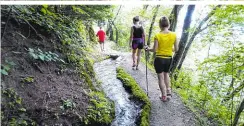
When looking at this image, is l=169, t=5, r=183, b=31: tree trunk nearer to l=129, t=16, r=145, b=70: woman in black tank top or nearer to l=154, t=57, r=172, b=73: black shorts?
l=129, t=16, r=145, b=70: woman in black tank top

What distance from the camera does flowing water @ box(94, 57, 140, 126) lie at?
5121mm

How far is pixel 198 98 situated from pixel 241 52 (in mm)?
2554

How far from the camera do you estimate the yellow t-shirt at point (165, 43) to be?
17.7 feet

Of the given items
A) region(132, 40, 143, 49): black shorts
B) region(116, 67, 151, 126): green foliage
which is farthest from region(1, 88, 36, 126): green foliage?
region(132, 40, 143, 49): black shorts

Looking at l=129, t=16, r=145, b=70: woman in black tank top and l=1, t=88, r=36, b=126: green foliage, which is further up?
l=129, t=16, r=145, b=70: woman in black tank top

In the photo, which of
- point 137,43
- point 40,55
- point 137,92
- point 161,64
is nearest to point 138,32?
point 137,43

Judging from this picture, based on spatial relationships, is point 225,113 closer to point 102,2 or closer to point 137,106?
point 137,106

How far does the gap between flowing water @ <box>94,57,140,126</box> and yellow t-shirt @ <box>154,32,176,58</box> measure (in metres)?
1.37

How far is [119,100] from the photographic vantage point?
19.9 ft

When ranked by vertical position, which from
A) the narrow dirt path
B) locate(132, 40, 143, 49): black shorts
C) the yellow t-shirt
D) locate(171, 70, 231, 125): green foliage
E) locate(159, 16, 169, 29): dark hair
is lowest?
locate(171, 70, 231, 125): green foliage

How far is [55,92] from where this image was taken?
4.25m

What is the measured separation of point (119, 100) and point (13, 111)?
3.18 metres

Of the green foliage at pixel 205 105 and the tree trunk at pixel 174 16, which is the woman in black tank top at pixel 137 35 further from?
the tree trunk at pixel 174 16

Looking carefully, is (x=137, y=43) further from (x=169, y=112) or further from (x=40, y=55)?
(x=40, y=55)
